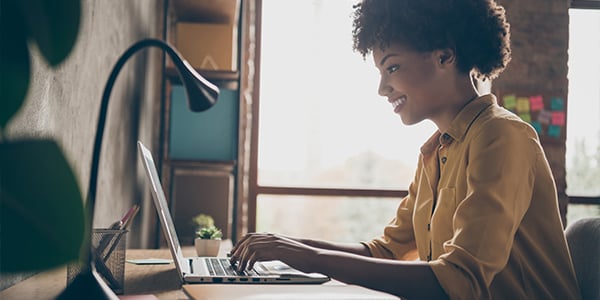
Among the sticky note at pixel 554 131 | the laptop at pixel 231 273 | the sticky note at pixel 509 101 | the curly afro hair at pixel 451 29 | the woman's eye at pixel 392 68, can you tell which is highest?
the curly afro hair at pixel 451 29

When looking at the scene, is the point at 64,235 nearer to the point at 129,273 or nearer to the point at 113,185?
the point at 129,273

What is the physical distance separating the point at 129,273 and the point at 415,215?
2.28 ft

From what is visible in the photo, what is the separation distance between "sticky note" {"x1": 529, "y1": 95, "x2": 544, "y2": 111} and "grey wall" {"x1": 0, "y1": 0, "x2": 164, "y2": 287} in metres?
2.26

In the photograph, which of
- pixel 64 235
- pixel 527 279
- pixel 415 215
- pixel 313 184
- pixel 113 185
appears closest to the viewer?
pixel 64 235

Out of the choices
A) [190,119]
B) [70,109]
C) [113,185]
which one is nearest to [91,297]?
[70,109]

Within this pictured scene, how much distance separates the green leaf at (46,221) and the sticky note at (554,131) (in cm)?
366

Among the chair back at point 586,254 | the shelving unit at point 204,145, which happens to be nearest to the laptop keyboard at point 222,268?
the chair back at point 586,254

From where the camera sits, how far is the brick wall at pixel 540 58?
3.71m

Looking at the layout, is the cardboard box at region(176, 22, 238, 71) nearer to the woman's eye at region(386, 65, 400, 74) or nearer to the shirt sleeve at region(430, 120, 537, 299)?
the woman's eye at region(386, 65, 400, 74)

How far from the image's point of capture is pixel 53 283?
1.07 metres

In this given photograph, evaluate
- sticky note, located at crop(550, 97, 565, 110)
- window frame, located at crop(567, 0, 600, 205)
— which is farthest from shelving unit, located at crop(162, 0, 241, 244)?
window frame, located at crop(567, 0, 600, 205)

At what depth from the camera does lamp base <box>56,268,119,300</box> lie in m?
0.70

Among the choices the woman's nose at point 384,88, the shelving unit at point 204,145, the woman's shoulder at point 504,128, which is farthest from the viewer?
the shelving unit at point 204,145

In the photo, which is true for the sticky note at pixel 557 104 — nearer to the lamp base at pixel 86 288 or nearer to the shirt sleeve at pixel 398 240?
the shirt sleeve at pixel 398 240
